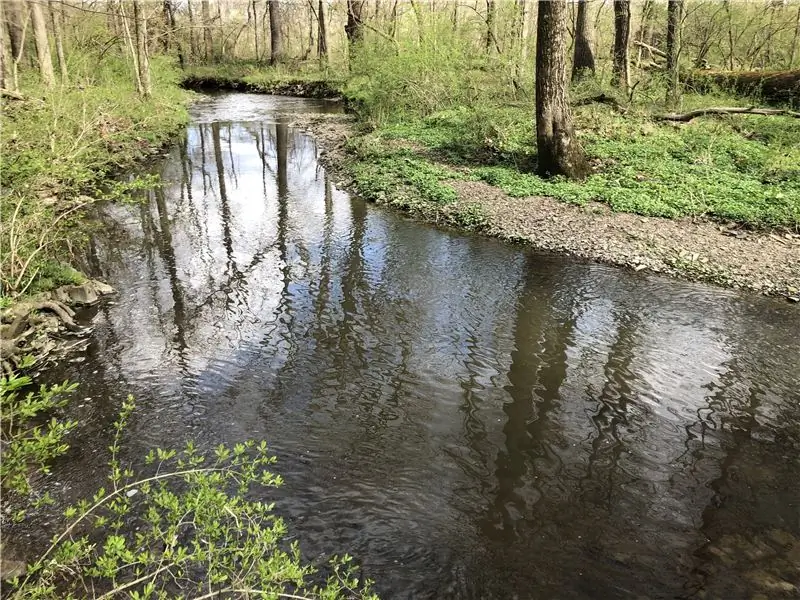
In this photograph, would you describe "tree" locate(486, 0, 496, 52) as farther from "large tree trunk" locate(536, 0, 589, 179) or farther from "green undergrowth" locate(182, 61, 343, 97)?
"green undergrowth" locate(182, 61, 343, 97)

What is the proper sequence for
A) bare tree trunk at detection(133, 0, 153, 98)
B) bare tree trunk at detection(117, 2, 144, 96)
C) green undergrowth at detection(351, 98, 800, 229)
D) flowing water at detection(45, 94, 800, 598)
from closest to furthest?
flowing water at detection(45, 94, 800, 598), green undergrowth at detection(351, 98, 800, 229), bare tree trunk at detection(117, 2, 144, 96), bare tree trunk at detection(133, 0, 153, 98)

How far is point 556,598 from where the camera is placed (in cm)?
341

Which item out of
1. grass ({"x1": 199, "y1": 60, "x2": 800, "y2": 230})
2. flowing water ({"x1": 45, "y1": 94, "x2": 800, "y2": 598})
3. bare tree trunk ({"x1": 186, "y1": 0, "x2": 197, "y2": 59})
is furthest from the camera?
bare tree trunk ({"x1": 186, "y1": 0, "x2": 197, "y2": 59})

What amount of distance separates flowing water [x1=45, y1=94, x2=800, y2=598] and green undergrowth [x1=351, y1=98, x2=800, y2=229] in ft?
7.78

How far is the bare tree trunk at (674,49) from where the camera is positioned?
46.1ft

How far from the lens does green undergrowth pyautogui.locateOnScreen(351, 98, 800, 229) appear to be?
9.62 m

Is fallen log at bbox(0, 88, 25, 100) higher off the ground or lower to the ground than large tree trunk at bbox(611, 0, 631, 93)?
lower

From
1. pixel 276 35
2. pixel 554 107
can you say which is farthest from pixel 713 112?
pixel 276 35

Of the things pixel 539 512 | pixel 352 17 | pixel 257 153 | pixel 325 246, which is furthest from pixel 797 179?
pixel 352 17

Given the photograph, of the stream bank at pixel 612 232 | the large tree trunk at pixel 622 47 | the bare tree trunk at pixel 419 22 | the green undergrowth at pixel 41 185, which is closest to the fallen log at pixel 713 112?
the large tree trunk at pixel 622 47

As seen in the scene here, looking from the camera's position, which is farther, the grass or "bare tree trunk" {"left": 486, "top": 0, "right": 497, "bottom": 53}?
"bare tree trunk" {"left": 486, "top": 0, "right": 497, "bottom": 53}

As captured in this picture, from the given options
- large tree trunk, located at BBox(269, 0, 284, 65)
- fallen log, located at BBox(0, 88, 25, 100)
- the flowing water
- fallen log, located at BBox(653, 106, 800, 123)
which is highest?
large tree trunk, located at BBox(269, 0, 284, 65)

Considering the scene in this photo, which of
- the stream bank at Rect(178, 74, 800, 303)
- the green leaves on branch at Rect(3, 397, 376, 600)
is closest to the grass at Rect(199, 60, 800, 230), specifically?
the stream bank at Rect(178, 74, 800, 303)

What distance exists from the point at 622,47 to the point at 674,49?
73.7 inches
